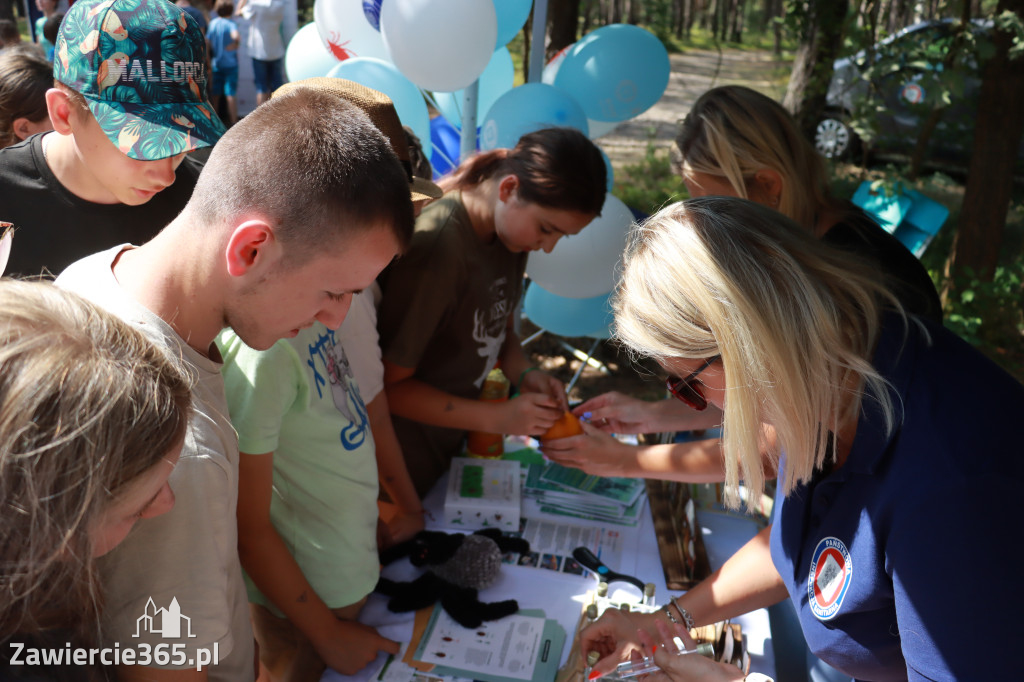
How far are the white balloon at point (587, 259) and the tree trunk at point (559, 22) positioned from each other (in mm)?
3033

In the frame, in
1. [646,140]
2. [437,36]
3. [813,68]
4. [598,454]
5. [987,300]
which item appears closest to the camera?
[598,454]

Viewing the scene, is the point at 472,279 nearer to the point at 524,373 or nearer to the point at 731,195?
the point at 524,373

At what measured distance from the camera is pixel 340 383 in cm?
151

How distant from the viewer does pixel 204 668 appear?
3.35 ft

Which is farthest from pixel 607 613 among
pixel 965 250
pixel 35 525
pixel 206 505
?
pixel 965 250

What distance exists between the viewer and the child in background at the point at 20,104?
2.13 m

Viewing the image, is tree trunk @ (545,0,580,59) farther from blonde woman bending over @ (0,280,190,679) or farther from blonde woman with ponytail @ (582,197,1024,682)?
blonde woman bending over @ (0,280,190,679)

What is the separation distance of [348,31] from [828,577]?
8.87 feet

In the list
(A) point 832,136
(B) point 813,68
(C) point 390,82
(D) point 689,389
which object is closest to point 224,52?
(B) point 813,68

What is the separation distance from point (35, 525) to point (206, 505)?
26cm

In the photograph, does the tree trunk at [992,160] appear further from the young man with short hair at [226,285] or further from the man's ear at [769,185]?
the young man with short hair at [226,285]

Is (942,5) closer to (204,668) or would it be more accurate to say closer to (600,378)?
(600,378)

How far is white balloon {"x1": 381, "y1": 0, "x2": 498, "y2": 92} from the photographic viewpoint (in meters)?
2.50

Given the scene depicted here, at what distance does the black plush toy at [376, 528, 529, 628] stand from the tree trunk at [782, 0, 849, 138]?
4.22m
